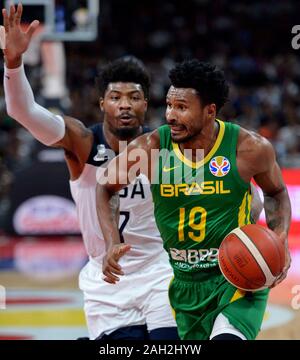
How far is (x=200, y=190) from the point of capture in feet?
15.2

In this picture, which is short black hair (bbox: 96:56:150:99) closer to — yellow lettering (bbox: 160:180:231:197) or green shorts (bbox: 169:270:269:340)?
yellow lettering (bbox: 160:180:231:197)

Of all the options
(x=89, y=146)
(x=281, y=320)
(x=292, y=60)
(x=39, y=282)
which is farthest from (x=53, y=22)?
(x=292, y=60)

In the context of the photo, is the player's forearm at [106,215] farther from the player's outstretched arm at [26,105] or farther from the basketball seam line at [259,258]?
the basketball seam line at [259,258]

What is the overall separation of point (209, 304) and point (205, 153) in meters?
0.85

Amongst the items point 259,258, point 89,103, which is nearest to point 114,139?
point 259,258

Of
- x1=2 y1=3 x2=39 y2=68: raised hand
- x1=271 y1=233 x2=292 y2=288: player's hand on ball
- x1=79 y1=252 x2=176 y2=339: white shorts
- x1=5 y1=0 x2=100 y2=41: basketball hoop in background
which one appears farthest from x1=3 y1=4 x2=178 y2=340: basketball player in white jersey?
x1=5 y1=0 x2=100 y2=41: basketball hoop in background

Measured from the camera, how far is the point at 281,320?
8.05 meters

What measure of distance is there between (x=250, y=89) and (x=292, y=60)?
4.90 feet

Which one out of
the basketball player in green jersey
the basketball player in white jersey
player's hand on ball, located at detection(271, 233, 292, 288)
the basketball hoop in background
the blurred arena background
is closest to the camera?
player's hand on ball, located at detection(271, 233, 292, 288)

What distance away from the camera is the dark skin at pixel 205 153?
4641 millimetres

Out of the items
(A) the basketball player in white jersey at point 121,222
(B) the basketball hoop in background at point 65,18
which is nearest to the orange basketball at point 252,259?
(A) the basketball player in white jersey at point 121,222

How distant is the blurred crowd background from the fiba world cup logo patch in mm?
11366

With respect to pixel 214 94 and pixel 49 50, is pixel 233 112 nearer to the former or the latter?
pixel 49 50

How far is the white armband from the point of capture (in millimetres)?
4934
